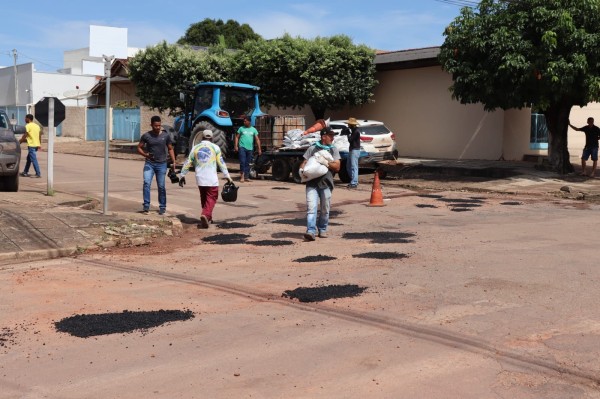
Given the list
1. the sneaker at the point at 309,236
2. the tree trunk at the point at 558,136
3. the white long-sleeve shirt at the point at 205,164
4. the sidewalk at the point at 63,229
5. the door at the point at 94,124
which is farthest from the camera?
the door at the point at 94,124

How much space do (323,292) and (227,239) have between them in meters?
4.21

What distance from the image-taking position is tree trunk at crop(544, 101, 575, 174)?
2106cm

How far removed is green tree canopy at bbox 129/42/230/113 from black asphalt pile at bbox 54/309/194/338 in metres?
25.6

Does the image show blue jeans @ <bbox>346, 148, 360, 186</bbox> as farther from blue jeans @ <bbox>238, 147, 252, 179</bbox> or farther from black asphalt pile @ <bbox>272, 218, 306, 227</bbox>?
black asphalt pile @ <bbox>272, 218, 306, 227</bbox>

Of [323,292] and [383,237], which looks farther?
[383,237]

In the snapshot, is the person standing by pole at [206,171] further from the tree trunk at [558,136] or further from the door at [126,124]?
the door at [126,124]

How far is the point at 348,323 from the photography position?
652 cm

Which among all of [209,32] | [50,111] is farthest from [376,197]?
[209,32]

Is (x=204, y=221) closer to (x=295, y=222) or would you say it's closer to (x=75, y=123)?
(x=295, y=222)

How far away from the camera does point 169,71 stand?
31.9m

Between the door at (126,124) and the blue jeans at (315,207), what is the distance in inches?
1235

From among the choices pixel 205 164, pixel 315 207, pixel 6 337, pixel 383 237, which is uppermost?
pixel 205 164

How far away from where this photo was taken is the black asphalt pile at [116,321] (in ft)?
20.8

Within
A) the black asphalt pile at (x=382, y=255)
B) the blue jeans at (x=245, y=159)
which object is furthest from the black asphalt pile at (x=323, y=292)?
the blue jeans at (x=245, y=159)
